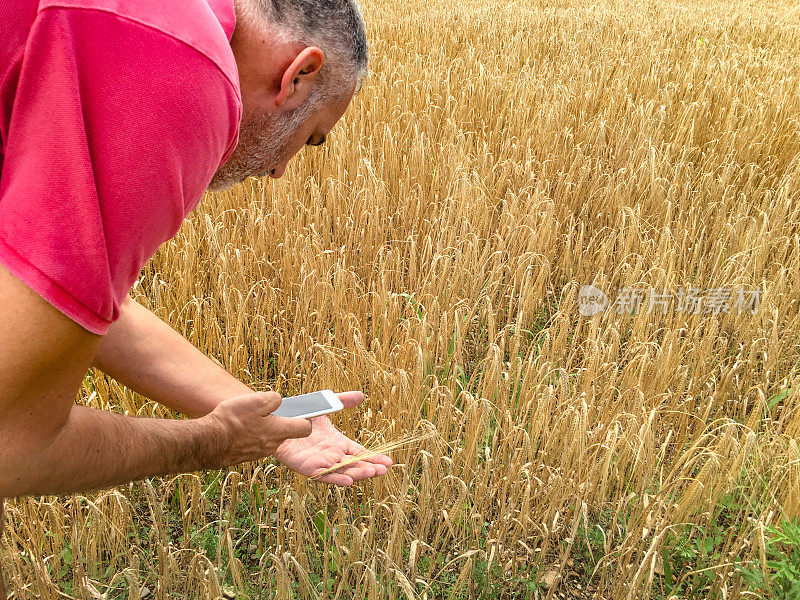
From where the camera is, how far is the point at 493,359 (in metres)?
1.69

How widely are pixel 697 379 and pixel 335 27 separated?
1345 mm

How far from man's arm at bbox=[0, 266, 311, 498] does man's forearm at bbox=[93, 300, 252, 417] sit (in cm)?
22

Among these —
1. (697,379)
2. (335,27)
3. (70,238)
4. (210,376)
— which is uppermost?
(335,27)

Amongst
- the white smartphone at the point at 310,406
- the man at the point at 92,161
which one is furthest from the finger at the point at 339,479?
the man at the point at 92,161

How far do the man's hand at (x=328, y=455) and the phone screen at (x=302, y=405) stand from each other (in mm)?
73

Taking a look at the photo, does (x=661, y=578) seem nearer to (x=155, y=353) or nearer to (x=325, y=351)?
(x=325, y=351)

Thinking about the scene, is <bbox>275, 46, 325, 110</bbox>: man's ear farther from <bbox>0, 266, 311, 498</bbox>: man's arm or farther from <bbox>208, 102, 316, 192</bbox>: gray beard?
<bbox>0, 266, 311, 498</bbox>: man's arm

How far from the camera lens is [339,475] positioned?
1.32 meters

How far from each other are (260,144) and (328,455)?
24.9 inches

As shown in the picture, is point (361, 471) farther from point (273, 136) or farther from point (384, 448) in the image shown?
point (273, 136)

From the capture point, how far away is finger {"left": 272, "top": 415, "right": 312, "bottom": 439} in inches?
48.6

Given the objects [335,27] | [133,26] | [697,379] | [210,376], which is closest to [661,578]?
[697,379]

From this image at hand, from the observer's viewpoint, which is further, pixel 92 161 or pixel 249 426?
pixel 249 426

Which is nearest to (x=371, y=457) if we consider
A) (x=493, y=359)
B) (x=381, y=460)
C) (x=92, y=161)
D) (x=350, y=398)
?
(x=381, y=460)
